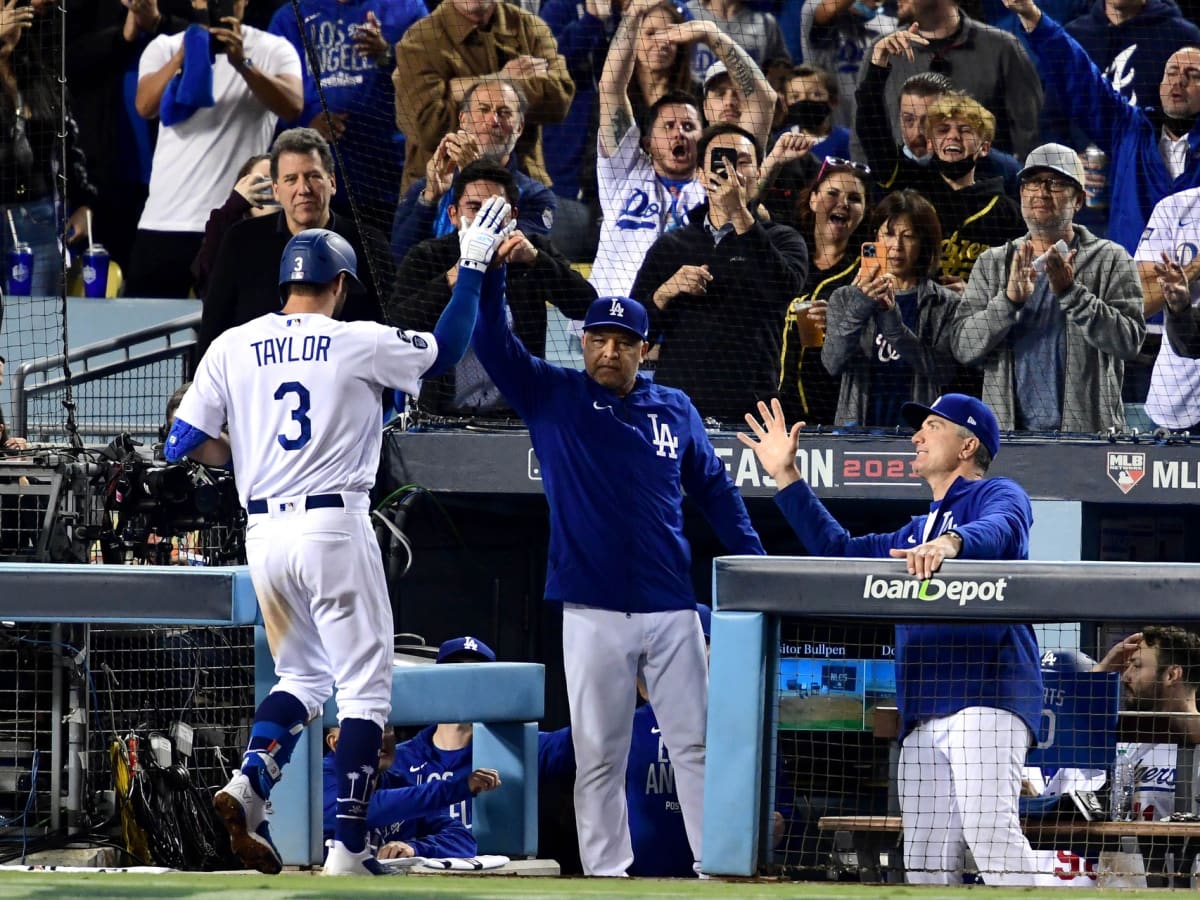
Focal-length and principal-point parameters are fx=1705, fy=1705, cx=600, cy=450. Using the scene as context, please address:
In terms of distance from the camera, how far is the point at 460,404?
8.02m

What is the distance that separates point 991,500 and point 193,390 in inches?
81.9

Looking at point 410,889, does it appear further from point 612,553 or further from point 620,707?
point 612,553

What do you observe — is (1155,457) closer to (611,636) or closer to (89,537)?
(611,636)

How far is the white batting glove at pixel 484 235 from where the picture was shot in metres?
4.45

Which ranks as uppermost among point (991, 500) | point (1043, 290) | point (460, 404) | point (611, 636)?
point (1043, 290)

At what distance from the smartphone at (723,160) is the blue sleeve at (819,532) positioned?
3.19 meters

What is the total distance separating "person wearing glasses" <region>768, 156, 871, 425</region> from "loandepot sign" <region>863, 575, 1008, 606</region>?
380cm

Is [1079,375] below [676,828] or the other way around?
the other way around

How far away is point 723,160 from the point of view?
7.81m

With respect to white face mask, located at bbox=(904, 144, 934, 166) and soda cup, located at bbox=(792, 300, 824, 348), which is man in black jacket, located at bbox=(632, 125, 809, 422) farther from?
white face mask, located at bbox=(904, 144, 934, 166)

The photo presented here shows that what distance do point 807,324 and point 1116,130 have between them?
1.97m

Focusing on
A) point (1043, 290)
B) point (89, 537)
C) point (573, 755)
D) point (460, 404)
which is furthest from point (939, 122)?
point (89, 537)

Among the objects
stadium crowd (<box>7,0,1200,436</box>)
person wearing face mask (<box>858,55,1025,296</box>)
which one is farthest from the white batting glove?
person wearing face mask (<box>858,55,1025,296</box>)

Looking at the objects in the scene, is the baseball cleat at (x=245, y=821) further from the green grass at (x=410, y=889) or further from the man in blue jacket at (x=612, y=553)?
the man in blue jacket at (x=612, y=553)
